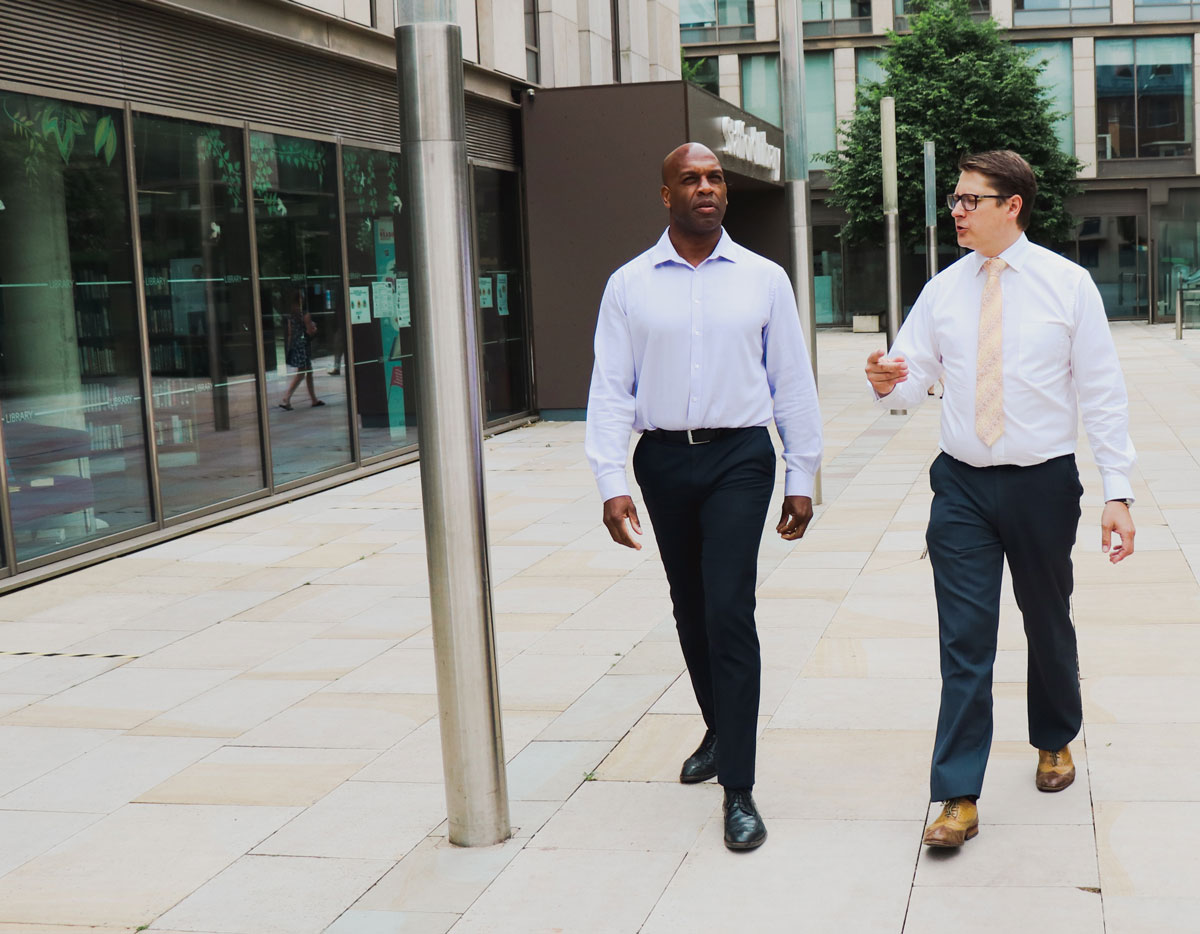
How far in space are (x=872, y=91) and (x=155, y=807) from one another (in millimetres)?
39325

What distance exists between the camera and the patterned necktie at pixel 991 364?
167 inches

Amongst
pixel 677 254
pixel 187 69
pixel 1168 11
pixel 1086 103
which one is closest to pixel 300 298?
pixel 187 69

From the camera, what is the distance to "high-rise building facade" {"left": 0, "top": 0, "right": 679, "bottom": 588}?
30.4 ft

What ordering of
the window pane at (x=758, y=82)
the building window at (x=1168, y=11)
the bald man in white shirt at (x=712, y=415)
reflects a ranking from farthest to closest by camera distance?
the window pane at (x=758, y=82), the building window at (x=1168, y=11), the bald man in white shirt at (x=712, y=415)

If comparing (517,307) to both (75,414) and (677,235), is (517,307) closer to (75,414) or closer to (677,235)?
(75,414)

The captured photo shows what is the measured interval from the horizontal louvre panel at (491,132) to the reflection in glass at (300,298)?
3.41 m

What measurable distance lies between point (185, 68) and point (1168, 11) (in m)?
36.5

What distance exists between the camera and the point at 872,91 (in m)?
41.6

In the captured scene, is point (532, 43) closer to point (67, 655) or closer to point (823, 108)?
point (67, 655)

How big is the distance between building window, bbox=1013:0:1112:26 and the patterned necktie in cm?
4080

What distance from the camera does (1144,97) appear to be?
4128 cm

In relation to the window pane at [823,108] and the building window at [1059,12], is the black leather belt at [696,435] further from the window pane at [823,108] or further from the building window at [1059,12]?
the building window at [1059,12]

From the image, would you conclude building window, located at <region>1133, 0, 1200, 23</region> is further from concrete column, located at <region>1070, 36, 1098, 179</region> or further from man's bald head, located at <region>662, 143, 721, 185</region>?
man's bald head, located at <region>662, 143, 721, 185</region>

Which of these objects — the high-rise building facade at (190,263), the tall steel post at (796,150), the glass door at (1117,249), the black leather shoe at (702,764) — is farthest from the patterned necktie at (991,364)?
the glass door at (1117,249)
